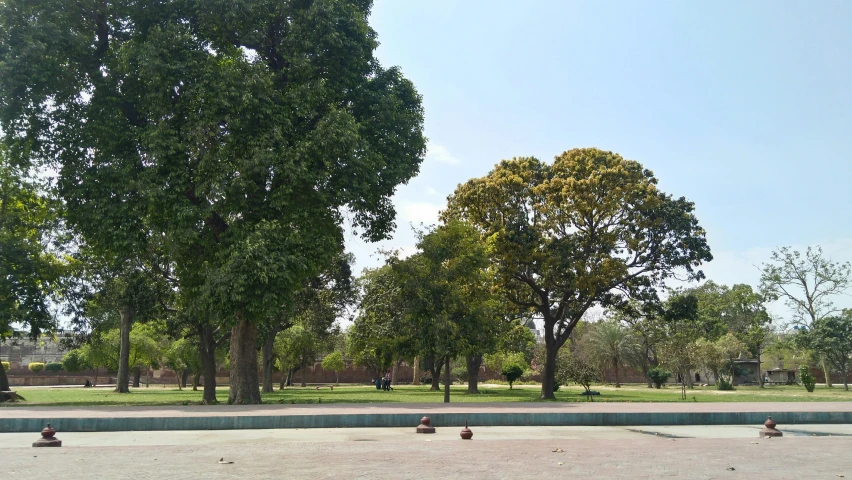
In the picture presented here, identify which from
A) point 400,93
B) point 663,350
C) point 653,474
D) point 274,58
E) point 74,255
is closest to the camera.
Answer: point 653,474

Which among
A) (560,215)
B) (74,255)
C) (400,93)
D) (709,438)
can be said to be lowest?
(709,438)

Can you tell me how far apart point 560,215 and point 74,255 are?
21.8 meters

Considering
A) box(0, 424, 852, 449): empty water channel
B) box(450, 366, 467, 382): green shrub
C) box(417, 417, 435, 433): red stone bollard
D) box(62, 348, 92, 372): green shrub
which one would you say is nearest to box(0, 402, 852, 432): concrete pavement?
box(0, 424, 852, 449): empty water channel

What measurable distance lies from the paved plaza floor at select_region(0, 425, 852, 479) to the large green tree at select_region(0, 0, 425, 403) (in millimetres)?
7386

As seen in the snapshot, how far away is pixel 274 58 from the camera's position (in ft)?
70.8

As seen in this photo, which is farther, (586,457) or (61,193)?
(61,193)

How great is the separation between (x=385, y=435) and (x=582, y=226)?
19027 mm

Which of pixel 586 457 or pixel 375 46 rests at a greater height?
pixel 375 46

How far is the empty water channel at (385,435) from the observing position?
11609 mm

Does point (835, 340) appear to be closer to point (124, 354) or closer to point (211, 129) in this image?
point (211, 129)

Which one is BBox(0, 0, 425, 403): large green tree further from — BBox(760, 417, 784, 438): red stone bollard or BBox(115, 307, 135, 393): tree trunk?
BBox(115, 307, 135, 393): tree trunk

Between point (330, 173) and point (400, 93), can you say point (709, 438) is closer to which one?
point (330, 173)

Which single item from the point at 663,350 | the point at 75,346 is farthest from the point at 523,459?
the point at 663,350

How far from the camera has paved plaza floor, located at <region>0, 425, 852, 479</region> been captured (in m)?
7.81
